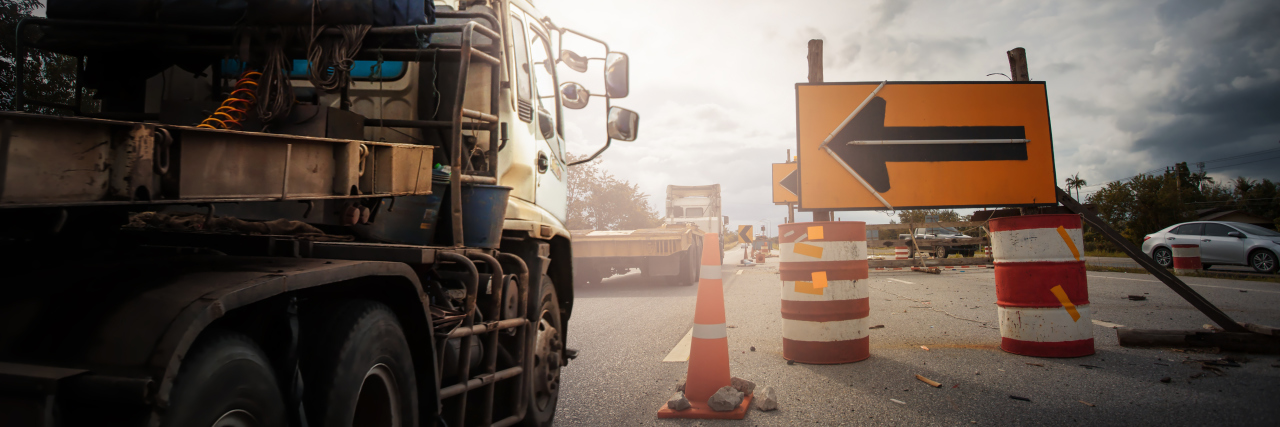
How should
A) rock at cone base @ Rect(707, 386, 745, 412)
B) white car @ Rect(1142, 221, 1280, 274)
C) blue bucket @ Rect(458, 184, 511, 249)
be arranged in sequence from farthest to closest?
white car @ Rect(1142, 221, 1280, 274), rock at cone base @ Rect(707, 386, 745, 412), blue bucket @ Rect(458, 184, 511, 249)

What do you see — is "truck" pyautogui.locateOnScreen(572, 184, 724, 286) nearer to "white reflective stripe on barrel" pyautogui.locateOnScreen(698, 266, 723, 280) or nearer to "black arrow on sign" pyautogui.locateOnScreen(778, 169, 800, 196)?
"black arrow on sign" pyautogui.locateOnScreen(778, 169, 800, 196)

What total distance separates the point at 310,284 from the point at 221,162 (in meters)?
0.36

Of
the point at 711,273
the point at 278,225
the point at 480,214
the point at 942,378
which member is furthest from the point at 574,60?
the point at 942,378

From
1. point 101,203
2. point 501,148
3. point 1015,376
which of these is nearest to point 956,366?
point 1015,376

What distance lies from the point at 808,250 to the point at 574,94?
7.33 feet

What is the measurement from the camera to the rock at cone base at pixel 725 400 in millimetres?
3703

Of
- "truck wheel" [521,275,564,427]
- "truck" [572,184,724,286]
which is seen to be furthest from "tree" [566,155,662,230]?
"truck wheel" [521,275,564,427]

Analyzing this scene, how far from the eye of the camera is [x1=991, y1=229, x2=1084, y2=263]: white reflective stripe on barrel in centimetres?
504

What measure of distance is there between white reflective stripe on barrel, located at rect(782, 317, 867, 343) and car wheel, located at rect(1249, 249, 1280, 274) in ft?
54.0

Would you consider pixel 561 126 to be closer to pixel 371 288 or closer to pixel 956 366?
pixel 371 288

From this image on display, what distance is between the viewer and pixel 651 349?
5.98m

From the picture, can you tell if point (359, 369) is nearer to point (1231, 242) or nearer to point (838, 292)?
point (838, 292)

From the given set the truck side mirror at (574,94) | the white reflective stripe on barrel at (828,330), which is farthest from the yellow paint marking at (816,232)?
the truck side mirror at (574,94)

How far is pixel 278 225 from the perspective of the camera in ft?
7.42
